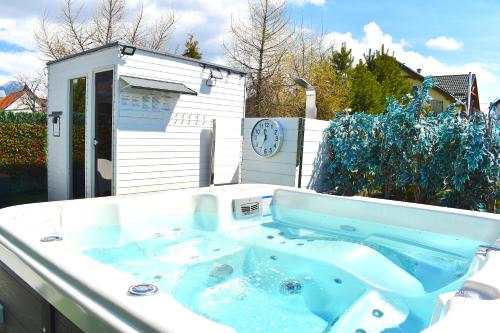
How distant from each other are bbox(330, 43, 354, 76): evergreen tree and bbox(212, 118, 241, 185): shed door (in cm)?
729

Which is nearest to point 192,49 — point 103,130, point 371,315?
point 103,130

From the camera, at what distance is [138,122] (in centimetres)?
511

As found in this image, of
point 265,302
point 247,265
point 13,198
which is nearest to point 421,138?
point 247,265

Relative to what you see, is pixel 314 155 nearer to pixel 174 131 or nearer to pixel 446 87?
pixel 174 131

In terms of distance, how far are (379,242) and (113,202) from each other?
2354 mm

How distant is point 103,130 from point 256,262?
3087 millimetres

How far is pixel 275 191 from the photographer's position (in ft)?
13.7

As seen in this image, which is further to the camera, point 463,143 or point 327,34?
point 327,34

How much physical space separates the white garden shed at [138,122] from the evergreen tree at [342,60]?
682 centimetres

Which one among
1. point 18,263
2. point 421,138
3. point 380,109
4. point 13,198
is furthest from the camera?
point 380,109

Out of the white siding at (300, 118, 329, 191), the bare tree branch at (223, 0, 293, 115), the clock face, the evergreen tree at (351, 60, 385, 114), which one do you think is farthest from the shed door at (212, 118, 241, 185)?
the bare tree branch at (223, 0, 293, 115)

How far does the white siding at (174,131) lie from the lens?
16.4 ft

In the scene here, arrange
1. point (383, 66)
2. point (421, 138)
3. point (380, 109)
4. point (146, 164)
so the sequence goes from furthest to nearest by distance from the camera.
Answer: point (383, 66) → point (380, 109) → point (146, 164) → point (421, 138)

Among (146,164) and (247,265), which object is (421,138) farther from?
(146,164)
